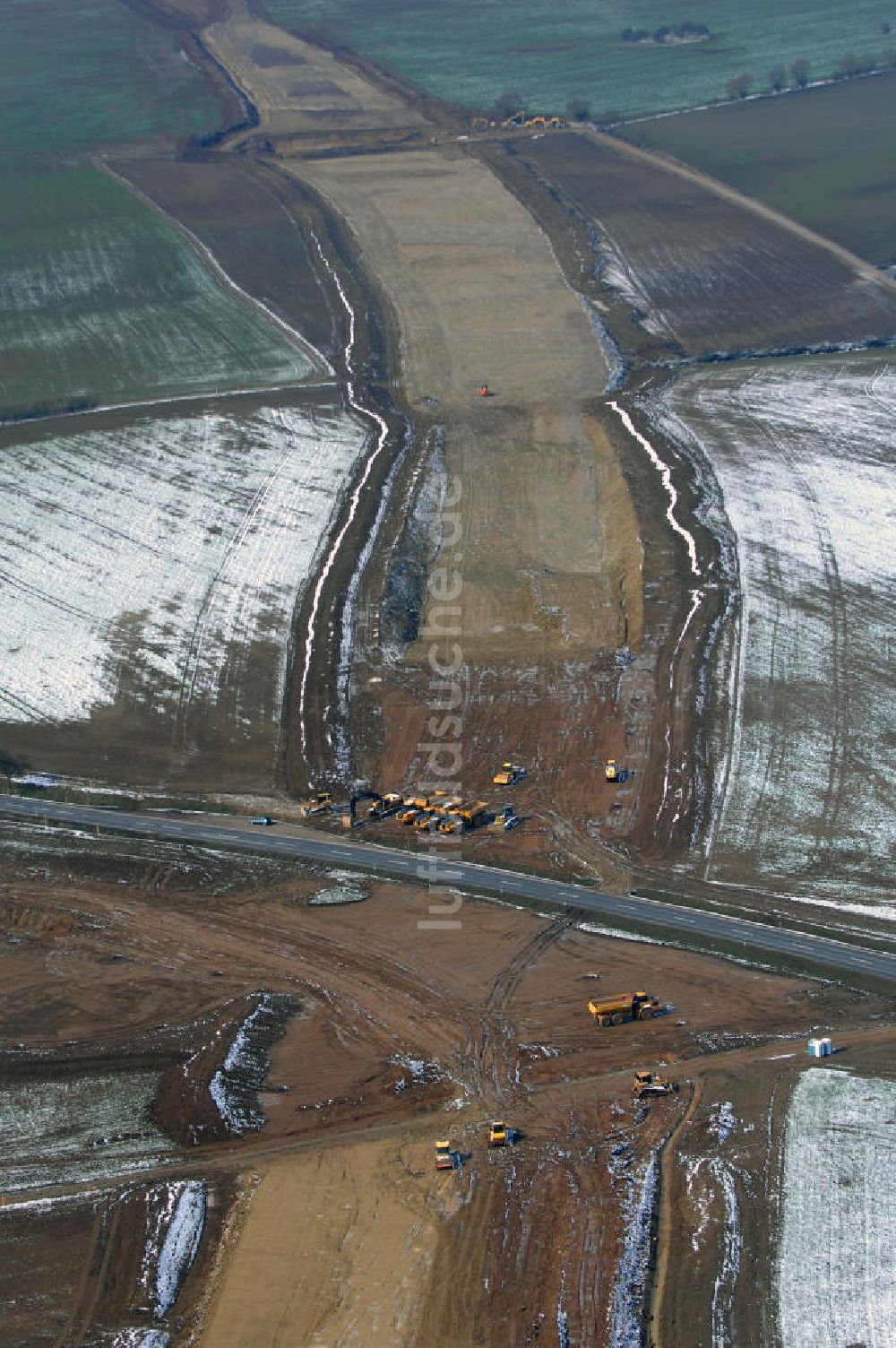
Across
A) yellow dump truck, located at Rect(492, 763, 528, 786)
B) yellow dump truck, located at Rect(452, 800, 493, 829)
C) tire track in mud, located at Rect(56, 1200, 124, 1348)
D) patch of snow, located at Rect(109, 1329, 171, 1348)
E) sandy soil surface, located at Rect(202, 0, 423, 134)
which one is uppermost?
sandy soil surface, located at Rect(202, 0, 423, 134)

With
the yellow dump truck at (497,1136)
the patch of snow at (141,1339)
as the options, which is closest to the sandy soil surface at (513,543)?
the yellow dump truck at (497,1136)

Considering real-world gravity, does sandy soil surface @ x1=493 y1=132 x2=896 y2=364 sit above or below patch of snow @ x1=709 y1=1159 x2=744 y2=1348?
above

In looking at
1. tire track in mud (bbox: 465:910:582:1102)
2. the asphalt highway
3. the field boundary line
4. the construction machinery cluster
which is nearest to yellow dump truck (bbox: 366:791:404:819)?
the construction machinery cluster

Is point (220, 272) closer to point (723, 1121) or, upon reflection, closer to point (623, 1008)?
point (623, 1008)

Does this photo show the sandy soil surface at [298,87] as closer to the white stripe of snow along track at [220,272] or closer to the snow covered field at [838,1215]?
the white stripe of snow along track at [220,272]

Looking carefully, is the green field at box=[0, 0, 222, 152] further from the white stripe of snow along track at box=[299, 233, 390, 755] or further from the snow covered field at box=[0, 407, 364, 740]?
the snow covered field at box=[0, 407, 364, 740]

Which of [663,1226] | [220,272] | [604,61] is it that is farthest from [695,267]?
[663,1226]

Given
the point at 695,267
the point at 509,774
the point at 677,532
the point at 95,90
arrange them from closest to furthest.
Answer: the point at 509,774, the point at 677,532, the point at 695,267, the point at 95,90
